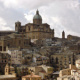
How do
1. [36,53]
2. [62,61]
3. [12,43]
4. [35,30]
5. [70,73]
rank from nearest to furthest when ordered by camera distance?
[70,73] < [62,61] < [36,53] < [12,43] < [35,30]

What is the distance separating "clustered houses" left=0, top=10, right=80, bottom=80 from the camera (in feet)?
188

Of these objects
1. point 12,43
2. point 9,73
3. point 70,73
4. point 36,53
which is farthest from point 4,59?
point 70,73

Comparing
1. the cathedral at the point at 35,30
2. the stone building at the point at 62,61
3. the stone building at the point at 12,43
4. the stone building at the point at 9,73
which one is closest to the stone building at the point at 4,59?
the stone building at the point at 9,73

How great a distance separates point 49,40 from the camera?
77438mm

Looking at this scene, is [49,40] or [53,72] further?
[49,40]

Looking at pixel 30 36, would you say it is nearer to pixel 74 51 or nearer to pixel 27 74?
pixel 74 51

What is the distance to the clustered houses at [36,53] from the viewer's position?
57.3 meters

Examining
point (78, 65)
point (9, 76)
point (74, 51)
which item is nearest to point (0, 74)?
point (9, 76)

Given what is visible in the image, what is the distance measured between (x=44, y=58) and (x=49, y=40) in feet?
51.7

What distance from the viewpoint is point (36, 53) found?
6594cm

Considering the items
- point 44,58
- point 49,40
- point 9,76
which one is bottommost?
point 9,76

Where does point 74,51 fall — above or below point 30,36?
below

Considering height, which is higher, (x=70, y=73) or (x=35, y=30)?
(x=35, y=30)

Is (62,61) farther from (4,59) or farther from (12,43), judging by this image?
(4,59)
